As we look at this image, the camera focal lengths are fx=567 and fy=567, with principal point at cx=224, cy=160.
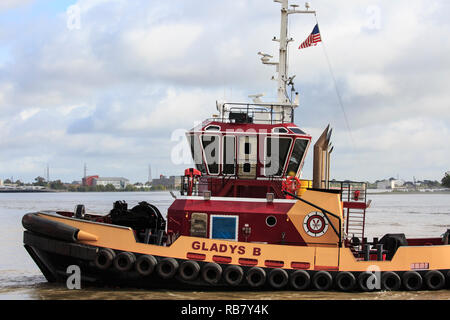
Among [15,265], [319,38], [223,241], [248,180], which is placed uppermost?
[319,38]

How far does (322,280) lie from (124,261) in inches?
148

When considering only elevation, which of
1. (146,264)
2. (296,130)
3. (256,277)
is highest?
(296,130)

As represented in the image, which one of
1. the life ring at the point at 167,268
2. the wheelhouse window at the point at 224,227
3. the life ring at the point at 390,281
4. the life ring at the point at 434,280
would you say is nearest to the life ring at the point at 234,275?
the wheelhouse window at the point at 224,227

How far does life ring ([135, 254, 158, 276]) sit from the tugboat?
0.06 feet

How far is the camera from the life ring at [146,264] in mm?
10625

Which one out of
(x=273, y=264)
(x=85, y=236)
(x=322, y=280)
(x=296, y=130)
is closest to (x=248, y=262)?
(x=273, y=264)

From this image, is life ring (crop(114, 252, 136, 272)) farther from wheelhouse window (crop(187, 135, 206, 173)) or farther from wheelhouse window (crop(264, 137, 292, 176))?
wheelhouse window (crop(264, 137, 292, 176))

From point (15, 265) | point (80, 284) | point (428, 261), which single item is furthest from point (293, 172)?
point (15, 265)

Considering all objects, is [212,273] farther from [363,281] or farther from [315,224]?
[363,281]

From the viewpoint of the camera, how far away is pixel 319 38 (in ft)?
Answer: 47.4

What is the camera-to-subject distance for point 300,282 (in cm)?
1069
